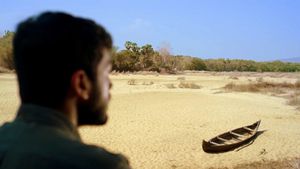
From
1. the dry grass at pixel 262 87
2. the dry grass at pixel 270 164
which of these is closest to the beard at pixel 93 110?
the dry grass at pixel 270 164

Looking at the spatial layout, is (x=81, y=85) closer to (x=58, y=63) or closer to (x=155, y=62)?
(x=58, y=63)

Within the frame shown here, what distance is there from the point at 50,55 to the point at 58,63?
0.03 metres

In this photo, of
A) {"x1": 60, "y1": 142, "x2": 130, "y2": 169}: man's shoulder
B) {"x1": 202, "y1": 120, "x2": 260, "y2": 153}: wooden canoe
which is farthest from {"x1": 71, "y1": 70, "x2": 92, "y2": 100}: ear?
{"x1": 202, "y1": 120, "x2": 260, "y2": 153}: wooden canoe

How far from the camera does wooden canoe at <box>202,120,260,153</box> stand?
14633 millimetres

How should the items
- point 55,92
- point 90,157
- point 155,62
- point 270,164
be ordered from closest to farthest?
point 90,157, point 55,92, point 270,164, point 155,62

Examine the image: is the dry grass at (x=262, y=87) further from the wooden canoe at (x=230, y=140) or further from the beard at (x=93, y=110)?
the beard at (x=93, y=110)

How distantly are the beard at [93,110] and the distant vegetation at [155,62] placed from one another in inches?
1624

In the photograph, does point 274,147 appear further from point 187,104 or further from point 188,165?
point 187,104

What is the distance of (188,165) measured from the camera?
13.1 meters

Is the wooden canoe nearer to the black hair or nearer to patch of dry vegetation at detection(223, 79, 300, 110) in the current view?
the black hair

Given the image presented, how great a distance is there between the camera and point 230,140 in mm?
16797

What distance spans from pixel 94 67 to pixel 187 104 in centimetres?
2611

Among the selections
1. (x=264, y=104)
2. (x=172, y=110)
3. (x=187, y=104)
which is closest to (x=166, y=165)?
(x=172, y=110)

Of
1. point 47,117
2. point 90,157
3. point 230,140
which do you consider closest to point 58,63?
point 47,117
